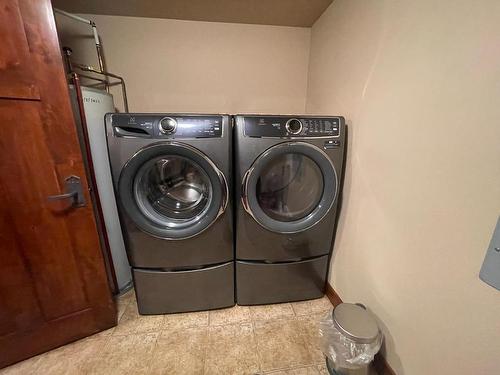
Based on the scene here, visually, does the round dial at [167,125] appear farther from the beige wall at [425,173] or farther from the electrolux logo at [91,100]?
the beige wall at [425,173]

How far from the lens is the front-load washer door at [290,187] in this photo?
→ 3.81 ft

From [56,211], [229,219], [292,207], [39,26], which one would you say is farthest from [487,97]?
[56,211]

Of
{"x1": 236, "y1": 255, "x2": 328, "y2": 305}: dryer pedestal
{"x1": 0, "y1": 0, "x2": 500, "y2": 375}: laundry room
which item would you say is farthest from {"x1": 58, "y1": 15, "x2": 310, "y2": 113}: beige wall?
{"x1": 236, "y1": 255, "x2": 328, "y2": 305}: dryer pedestal

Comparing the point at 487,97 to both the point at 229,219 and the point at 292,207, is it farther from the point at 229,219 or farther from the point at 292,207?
the point at 229,219

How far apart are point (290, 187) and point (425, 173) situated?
66 cm

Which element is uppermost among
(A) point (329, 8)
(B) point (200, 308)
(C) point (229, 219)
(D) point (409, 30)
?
(A) point (329, 8)

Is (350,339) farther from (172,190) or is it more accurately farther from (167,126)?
(167,126)

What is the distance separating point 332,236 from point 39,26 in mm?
1792

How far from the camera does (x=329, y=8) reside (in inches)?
A: 58.8

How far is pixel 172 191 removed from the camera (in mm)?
1329

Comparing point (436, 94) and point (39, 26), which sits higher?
point (39, 26)

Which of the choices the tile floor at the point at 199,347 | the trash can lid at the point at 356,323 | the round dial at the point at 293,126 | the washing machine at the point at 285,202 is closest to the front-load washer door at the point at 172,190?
the washing machine at the point at 285,202

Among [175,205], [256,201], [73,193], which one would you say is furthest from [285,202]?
[73,193]

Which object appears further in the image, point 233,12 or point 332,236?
point 233,12
